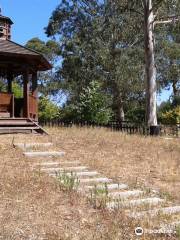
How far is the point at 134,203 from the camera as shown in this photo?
9.07 meters

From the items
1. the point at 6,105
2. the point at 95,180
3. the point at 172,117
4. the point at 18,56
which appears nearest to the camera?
the point at 95,180

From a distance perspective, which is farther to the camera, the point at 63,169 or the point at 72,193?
A: the point at 63,169

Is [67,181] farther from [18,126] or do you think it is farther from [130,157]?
[18,126]

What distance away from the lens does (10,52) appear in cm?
1891

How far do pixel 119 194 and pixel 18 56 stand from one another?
10943 mm

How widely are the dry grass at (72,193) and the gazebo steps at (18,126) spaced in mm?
1398

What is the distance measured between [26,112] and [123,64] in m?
20.0

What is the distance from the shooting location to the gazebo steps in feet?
60.1

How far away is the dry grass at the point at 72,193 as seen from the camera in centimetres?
738

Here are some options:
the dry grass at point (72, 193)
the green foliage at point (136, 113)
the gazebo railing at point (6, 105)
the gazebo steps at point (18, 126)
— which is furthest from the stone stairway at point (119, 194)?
the green foliage at point (136, 113)

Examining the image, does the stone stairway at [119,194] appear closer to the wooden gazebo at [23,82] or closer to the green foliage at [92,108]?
the wooden gazebo at [23,82]

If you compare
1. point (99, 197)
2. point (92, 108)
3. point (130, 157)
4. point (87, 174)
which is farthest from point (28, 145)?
point (92, 108)

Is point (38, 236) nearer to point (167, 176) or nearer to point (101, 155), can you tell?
point (167, 176)

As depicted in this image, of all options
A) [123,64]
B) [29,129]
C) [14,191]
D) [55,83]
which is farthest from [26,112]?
[55,83]
